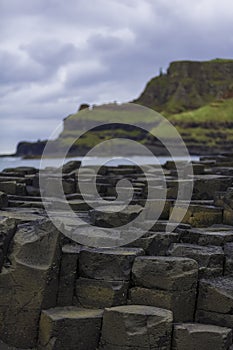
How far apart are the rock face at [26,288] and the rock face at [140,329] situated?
81 centimetres

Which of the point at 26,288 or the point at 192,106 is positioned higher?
the point at 192,106

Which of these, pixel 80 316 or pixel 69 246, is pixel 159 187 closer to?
pixel 69 246

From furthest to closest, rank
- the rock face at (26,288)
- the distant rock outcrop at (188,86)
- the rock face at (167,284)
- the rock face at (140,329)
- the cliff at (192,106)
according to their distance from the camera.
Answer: the distant rock outcrop at (188,86), the cliff at (192,106), the rock face at (167,284), the rock face at (26,288), the rock face at (140,329)

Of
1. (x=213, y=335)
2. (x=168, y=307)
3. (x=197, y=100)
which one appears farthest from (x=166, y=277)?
(x=197, y=100)

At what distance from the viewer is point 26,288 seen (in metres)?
5.13

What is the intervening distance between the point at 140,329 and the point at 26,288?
127cm

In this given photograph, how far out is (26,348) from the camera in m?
5.20

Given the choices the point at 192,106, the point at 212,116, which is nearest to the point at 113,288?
the point at 212,116

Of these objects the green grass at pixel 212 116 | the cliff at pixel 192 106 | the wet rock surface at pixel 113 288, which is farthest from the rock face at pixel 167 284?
the green grass at pixel 212 116

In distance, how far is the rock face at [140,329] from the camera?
4832mm

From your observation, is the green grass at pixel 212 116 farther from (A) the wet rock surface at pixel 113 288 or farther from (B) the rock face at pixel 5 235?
(B) the rock face at pixel 5 235

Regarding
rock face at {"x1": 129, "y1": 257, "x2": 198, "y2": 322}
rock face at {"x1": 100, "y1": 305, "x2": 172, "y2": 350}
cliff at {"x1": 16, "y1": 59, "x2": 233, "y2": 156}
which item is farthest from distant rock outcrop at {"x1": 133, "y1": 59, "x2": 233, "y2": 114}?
rock face at {"x1": 100, "y1": 305, "x2": 172, "y2": 350}

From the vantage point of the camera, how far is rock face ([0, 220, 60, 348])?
513 centimetres

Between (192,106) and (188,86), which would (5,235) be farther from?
(188,86)
